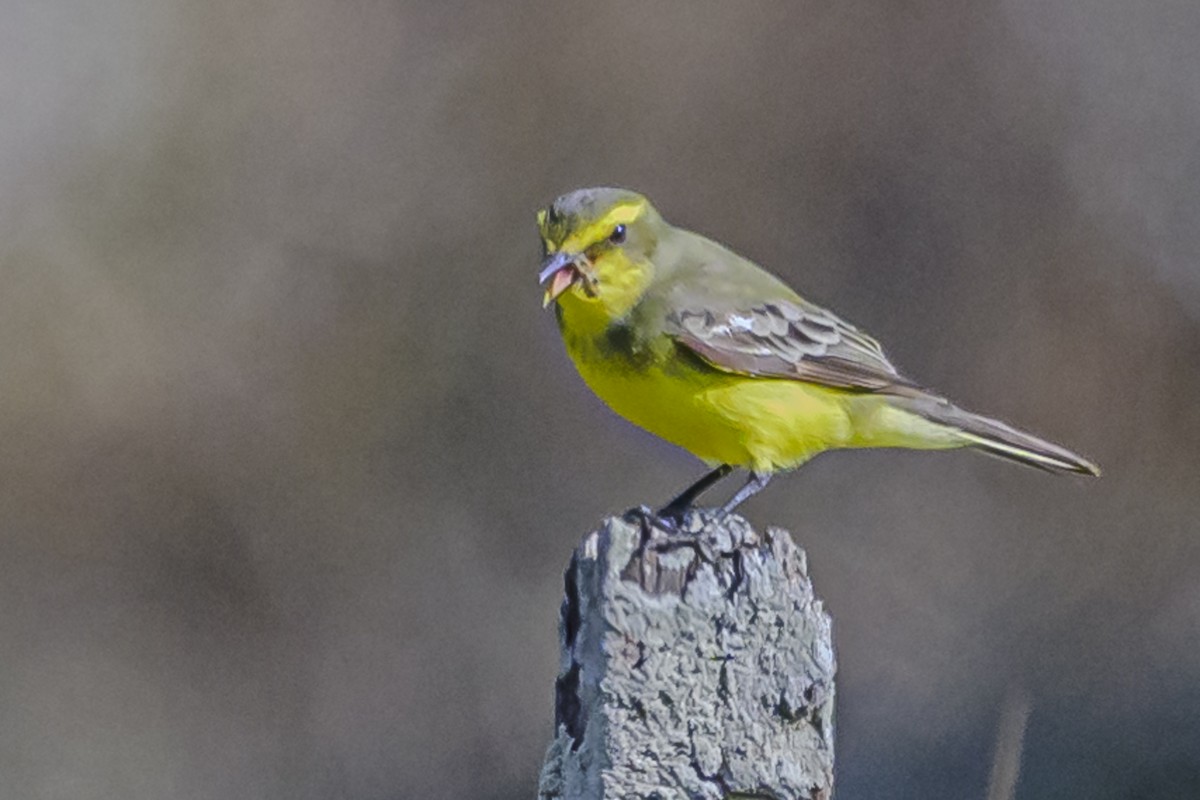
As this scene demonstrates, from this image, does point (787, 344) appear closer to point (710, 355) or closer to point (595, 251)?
point (710, 355)

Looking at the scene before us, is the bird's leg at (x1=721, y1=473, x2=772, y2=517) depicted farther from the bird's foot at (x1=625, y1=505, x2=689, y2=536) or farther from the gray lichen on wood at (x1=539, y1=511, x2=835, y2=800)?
the gray lichen on wood at (x1=539, y1=511, x2=835, y2=800)

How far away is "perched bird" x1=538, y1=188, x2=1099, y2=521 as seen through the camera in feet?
12.7

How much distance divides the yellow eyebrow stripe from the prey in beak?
20 mm

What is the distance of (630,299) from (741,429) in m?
0.36

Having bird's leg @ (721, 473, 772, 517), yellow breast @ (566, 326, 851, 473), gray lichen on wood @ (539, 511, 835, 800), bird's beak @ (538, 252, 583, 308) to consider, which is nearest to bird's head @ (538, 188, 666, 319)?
bird's beak @ (538, 252, 583, 308)

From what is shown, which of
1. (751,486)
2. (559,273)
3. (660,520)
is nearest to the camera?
(660,520)

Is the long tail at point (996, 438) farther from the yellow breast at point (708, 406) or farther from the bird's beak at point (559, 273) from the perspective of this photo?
the bird's beak at point (559, 273)

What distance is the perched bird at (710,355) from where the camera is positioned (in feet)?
12.7

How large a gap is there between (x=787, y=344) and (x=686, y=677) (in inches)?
67.8

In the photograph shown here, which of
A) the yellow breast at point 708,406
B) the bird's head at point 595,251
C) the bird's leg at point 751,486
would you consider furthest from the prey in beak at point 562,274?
the bird's leg at point 751,486

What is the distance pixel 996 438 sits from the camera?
4289 mm

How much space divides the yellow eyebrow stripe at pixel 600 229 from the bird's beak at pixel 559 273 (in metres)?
0.02

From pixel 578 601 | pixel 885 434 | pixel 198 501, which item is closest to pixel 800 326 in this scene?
pixel 885 434

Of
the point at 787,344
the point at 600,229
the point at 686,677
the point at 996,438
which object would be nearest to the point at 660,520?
the point at 686,677
